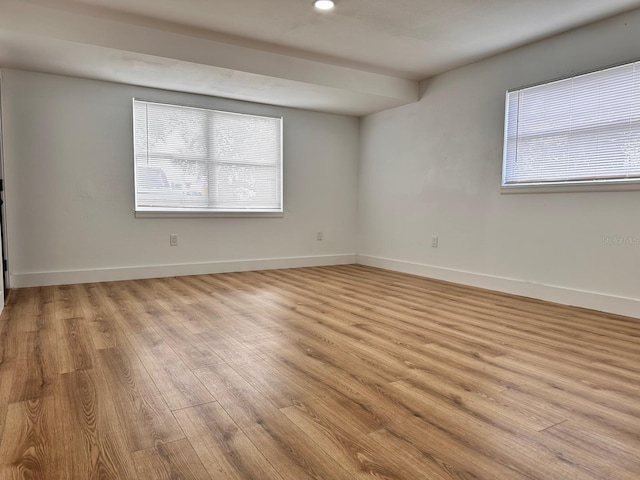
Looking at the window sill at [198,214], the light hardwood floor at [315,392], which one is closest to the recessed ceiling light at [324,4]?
the light hardwood floor at [315,392]

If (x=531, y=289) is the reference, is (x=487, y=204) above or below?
above

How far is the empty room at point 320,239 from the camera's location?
1.48m

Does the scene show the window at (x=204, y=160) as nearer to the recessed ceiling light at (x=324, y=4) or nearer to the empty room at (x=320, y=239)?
the empty room at (x=320, y=239)

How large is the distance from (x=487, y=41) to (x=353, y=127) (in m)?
2.52

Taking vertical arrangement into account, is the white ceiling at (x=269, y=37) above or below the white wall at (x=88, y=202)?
above

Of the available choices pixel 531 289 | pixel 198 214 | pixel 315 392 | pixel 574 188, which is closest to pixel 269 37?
pixel 198 214

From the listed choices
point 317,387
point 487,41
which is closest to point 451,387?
point 317,387

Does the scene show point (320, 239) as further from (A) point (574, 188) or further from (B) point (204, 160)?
(A) point (574, 188)

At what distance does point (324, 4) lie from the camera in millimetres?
3076

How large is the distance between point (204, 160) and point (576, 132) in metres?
3.91

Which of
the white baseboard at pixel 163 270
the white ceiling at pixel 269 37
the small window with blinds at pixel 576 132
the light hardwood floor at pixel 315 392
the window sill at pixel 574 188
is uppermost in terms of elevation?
the white ceiling at pixel 269 37

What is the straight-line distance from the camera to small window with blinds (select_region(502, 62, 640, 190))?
10.4 feet

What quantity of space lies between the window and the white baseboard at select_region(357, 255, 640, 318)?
2032 millimetres

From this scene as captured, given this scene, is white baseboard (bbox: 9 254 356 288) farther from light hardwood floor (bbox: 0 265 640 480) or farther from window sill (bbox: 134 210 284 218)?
light hardwood floor (bbox: 0 265 640 480)
